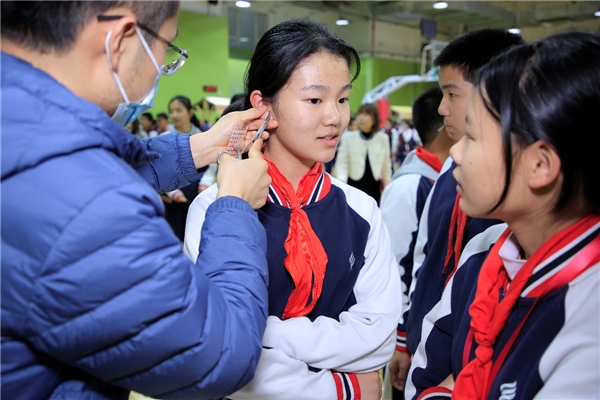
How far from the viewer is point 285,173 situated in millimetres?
1501

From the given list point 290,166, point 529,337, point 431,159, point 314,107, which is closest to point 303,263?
point 290,166

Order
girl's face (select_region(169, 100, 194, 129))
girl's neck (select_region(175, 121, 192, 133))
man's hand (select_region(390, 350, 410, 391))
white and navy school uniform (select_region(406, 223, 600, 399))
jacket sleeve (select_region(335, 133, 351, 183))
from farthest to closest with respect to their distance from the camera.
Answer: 1. jacket sleeve (select_region(335, 133, 351, 183))
2. girl's neck (select_region(175, 121, 192, 133))
3. girl's face (select_region(169, 100, 194, 129))
4. man's hand (select_region(390, 350, 410, 391))
5. white and navy school uniform (select_region(406, 223, 600, 399))

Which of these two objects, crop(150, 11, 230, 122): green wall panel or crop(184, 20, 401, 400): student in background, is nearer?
crop(184, 20, 401, 400): student in background

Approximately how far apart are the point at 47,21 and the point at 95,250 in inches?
15.2

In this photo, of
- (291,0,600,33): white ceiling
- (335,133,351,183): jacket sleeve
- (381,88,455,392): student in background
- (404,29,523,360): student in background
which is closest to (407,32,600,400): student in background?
(404,29,523,360): student in background

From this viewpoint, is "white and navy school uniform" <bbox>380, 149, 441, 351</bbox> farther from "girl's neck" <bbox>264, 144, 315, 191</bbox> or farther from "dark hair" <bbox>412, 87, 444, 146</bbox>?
"girl's neck" <bbox>264, 144, 315, 191</bbox>

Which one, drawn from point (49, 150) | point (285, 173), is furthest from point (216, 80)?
point (49, 150)

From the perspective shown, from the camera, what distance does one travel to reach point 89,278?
0.70m

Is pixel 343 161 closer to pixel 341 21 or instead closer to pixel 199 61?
pixel 199 61

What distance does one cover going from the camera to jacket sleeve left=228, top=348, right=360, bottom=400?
44.5 inches

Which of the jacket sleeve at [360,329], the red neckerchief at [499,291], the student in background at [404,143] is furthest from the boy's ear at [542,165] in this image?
the student in background at [404,143]

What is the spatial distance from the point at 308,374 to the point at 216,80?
455 inches

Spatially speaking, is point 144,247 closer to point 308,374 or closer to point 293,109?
point 308,374

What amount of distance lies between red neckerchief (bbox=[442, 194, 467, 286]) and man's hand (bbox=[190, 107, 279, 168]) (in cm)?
73
